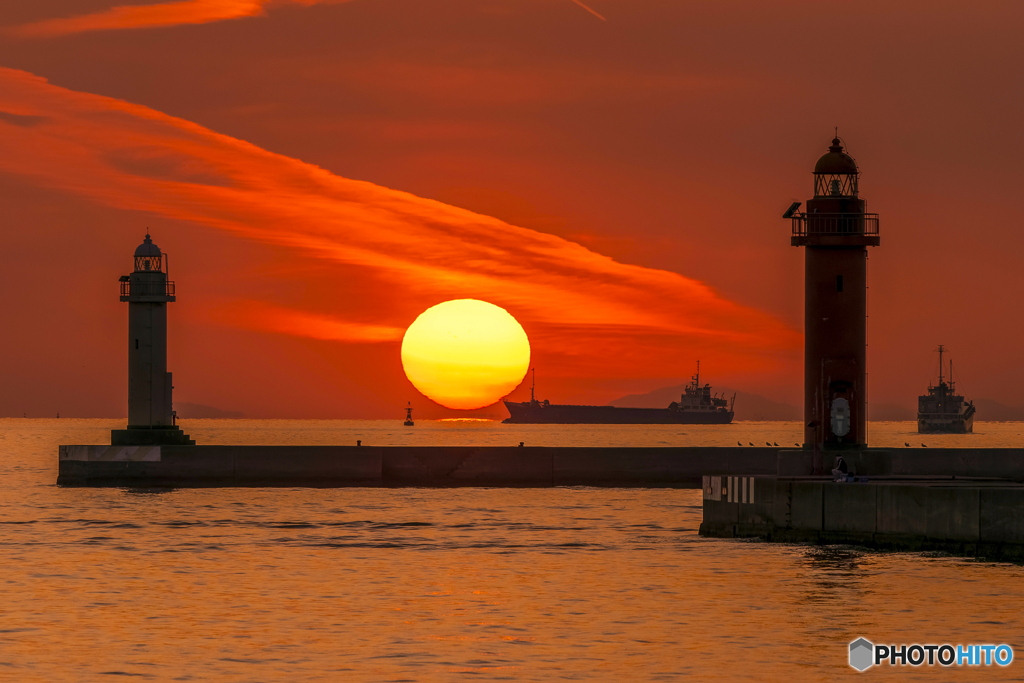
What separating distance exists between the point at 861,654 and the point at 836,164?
2765 cm

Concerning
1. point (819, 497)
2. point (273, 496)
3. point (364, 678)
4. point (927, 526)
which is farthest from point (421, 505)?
point (364, 678)

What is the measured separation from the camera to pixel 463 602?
24.4 meters

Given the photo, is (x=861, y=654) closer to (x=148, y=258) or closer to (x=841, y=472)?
(x=841, y=472)

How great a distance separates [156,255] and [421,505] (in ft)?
63.4

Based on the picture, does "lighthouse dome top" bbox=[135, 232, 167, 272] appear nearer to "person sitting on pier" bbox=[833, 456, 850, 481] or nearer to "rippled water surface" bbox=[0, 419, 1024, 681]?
"rippled water surface" bbox=[0, 419, 1024, 681]

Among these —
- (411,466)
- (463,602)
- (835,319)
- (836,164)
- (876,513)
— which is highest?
(836,164)

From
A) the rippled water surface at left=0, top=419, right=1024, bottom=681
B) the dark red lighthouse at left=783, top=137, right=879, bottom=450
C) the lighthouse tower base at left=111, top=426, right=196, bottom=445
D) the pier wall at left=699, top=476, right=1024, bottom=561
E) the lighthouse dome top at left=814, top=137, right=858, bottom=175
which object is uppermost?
the lighthouse dome top at left=814, top=137, right=858, bottom=175

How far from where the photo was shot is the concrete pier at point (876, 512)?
94.2ft

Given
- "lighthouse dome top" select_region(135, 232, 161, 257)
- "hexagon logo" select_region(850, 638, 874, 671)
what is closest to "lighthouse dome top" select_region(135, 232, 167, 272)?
"lighthouse dome top" select_region(135, 232, 161, 257)

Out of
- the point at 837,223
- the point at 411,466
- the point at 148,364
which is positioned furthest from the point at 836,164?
the point at 148,364

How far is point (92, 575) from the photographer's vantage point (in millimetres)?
28766

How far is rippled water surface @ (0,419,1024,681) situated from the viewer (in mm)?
18469

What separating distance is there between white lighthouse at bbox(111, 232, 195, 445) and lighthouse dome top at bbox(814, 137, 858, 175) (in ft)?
96.0

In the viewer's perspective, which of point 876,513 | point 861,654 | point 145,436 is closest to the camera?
point 861,654
